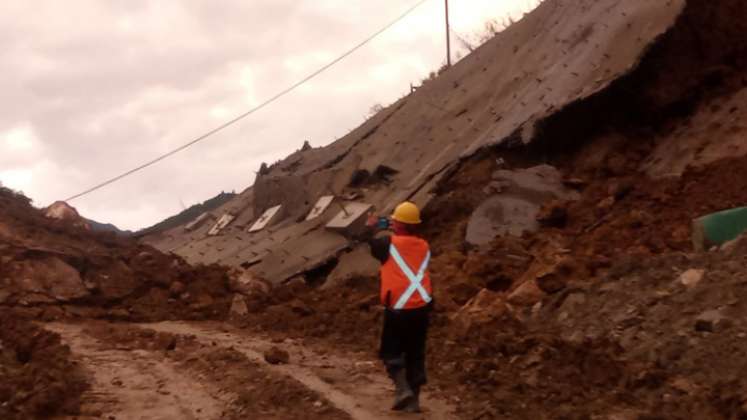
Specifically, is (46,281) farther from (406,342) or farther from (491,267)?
(406,342)

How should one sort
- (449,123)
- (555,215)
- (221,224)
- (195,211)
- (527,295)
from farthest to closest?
(195,211)
(221,224)
(449,123)
(555,215)
(527,295)

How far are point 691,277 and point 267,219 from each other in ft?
38.8

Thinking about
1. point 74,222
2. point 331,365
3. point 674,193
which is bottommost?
point 331,365

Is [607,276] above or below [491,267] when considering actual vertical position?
below

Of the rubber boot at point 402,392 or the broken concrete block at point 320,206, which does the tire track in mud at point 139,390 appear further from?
the broken concrete block at point 320,206

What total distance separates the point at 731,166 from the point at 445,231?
14.0 ft

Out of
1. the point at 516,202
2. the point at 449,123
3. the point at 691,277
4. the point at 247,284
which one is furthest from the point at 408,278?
the point at 449,123

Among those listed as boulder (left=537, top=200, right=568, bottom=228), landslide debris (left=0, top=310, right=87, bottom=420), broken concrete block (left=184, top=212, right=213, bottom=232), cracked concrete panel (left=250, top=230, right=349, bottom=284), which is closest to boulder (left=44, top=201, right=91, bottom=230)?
cracked concrete panel (left=250, top=230, right=349, bottom=284)

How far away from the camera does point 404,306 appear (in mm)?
7215

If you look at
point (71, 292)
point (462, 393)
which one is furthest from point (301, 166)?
point (462, 393)

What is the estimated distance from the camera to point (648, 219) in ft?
36.0

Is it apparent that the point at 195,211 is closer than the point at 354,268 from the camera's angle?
No

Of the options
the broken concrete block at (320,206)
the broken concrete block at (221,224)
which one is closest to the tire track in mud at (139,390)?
the broken concrete block at (320,206)

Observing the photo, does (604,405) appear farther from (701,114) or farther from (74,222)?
(74,222)
